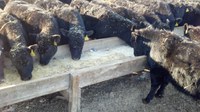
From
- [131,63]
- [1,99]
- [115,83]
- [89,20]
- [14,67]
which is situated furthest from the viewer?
[89,20]

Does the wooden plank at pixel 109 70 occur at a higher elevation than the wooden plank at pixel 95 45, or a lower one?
higher

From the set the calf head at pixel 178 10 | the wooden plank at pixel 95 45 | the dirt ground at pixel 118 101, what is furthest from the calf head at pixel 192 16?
the dirt ground at pixel 118 101

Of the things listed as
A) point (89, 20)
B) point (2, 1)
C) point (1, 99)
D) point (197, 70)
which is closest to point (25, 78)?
point (1, 99)

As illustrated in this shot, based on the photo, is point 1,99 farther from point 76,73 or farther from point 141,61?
point 141,61

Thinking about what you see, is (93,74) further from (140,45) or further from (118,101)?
(140,45)

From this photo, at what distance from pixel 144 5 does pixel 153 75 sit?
3578 millimetres

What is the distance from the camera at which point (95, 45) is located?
6.87 m

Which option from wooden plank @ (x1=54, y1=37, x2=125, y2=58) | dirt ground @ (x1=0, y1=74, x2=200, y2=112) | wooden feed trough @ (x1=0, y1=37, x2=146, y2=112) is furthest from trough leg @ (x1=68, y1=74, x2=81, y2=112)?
wooden plank @ (x1=54, y1=37, x2=125, y2=58)

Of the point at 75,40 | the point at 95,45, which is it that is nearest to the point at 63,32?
the point at 75,40

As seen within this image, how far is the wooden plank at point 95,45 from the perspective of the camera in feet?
21.2

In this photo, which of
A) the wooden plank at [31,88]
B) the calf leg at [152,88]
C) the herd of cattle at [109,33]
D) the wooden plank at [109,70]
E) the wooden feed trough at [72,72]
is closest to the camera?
the wooden plank at [31,88]

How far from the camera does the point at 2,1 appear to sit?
27.8ft

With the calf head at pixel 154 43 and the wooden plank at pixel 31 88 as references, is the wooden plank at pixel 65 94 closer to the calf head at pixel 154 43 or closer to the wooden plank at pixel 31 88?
the wooden plank at pixel 31 88

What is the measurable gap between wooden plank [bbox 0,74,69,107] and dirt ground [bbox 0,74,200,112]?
2.39ft
